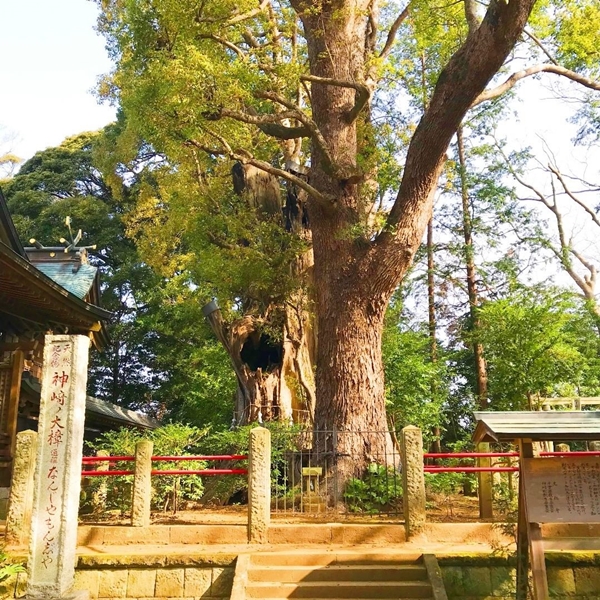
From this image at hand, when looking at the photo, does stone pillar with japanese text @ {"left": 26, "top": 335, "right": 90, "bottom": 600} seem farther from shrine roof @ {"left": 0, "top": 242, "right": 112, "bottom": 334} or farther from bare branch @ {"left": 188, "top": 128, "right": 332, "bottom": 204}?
bare branch @ {"left": 188, "top": 128, "right": 332, "bottom": 204}

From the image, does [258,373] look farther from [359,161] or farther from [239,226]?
[359,161]

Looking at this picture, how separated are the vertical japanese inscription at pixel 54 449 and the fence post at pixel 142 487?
2.16 metres

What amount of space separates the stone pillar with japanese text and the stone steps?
176cm

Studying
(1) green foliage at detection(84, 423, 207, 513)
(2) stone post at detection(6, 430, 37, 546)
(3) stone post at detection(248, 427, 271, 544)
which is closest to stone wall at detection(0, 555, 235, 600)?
(3) stone post at detection(248, 427, 271, 544)

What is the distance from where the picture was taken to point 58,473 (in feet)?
18.3

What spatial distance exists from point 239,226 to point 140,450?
18.7 feet

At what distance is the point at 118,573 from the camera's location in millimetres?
6559

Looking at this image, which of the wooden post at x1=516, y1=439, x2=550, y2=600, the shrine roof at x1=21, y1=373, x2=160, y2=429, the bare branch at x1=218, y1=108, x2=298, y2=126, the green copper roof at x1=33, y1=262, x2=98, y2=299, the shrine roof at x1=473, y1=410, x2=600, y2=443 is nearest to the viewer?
the shrine roof at x1=473, y1=410, x2=600, y2=443

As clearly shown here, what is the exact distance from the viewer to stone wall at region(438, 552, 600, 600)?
247 inches

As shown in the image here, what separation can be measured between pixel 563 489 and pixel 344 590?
2508mm

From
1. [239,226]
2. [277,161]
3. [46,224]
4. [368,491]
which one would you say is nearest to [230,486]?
[368,491]

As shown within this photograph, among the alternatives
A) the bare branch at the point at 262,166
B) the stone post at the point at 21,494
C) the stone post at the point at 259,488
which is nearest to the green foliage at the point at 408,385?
the bare branch at the point at 262,166

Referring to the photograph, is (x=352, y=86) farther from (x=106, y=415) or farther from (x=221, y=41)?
(x=106, y=415)

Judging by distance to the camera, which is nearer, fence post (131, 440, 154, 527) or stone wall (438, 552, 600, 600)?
stone wall (438, 552, 600, 600)
